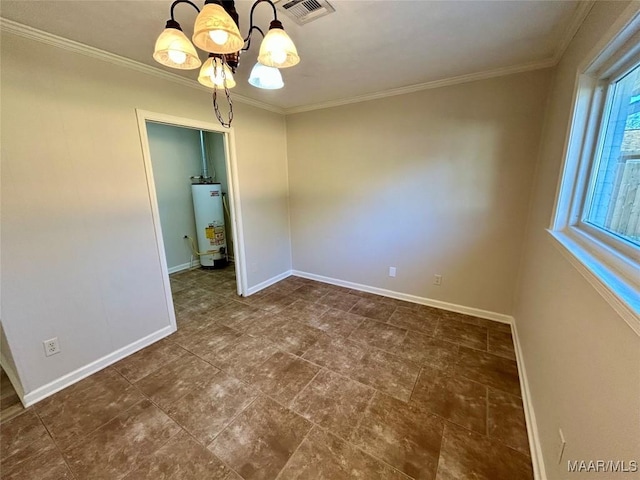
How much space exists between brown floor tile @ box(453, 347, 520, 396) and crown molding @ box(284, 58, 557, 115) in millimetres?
2480

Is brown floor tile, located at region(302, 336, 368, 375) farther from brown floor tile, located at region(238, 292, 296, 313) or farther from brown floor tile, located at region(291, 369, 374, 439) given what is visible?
brown floor tile, located at region(238, 292, 296, 313)

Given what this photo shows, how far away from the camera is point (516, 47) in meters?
1.92

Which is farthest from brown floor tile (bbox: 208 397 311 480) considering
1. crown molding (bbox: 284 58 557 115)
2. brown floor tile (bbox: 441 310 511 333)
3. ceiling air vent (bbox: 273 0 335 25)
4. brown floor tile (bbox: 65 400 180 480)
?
crown molding (bbox: 284 58 557 115)

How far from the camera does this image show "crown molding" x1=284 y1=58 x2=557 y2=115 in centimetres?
218

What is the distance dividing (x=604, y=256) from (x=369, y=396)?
5.00 feet

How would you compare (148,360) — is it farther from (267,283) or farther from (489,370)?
(489,370)

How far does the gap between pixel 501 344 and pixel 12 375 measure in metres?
3.99

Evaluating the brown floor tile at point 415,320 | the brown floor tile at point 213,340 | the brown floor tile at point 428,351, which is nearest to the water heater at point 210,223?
the brown floor tile at point 213,340

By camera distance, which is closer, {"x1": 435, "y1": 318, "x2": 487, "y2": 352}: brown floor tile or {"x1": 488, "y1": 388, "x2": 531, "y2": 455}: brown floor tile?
{"x1": 488, "y1": 388, "x2": 531, "y2": 455}: brown floor tile

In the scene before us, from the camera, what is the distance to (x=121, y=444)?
4.96ft

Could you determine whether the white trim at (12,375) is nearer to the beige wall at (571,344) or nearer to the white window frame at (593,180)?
the beige wall at (571,344)

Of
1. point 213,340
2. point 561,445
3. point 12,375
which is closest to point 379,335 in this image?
point 561,445

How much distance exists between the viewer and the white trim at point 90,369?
5.98ft

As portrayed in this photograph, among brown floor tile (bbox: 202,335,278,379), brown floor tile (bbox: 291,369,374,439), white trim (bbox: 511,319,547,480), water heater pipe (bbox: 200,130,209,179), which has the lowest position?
brown floor tile (bbox: 291,369,374,439)
